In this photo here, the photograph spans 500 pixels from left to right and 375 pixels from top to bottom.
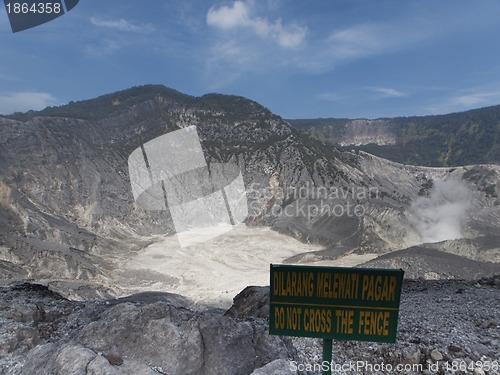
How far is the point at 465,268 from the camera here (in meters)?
25.0

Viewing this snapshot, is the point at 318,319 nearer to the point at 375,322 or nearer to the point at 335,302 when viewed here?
the point at 335,302

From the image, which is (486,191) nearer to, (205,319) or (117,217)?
(117,217)

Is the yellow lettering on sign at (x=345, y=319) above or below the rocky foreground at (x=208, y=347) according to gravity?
above

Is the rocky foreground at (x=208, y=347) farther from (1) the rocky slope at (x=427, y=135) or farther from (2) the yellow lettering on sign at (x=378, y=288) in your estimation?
(1) the rocky slope at (x=427, y=135)

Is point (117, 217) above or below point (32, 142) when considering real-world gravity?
below

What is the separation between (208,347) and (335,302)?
10.2ft

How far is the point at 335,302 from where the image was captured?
17.4ft

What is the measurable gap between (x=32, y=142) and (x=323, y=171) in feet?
140

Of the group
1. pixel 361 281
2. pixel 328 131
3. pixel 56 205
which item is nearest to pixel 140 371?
pixel 361 281

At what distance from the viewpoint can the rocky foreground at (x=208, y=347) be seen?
6641 millimetres

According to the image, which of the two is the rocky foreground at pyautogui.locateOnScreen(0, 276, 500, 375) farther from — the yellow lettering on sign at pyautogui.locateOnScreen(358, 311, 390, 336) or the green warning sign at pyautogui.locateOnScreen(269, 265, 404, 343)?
the yellow lettering on sign at pyautogui.locateOnScreen(358, 311, 390, 336)

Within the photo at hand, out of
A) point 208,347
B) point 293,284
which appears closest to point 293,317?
point 293,284

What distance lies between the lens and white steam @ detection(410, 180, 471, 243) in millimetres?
41594

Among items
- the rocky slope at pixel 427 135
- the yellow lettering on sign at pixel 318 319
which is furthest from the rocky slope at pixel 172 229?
the rocky slope at pixel 427 135
